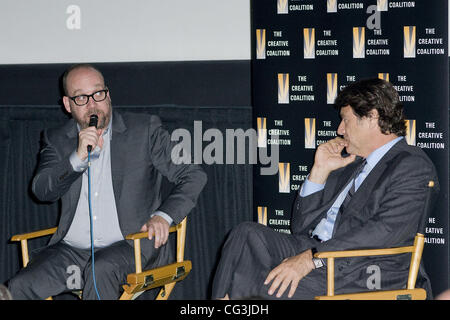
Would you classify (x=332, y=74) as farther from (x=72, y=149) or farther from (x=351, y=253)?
(x=72, y=149)

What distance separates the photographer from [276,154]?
3641 millimetres

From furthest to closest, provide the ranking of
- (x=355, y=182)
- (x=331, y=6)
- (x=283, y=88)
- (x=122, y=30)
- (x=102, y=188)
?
(x=122, y=30) → (x=283, y=88) → (x=331, y=6) → (x=102, y=188) → (x=355, y=182)

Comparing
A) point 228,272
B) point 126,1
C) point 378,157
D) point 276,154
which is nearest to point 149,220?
point 228,272

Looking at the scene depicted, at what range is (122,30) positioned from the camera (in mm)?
4258

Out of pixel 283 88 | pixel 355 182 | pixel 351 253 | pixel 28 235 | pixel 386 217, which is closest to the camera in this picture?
pixel 351 253

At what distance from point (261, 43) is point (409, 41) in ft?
2.67

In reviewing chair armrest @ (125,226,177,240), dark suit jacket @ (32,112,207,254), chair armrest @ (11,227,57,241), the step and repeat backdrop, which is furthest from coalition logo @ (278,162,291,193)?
chair armrest @ (11,227,57,241)

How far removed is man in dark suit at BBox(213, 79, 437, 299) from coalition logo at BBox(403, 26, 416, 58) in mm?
396

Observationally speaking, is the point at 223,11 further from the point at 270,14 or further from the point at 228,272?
the point at 228,272

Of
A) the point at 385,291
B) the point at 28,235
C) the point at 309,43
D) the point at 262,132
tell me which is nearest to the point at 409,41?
the point at 309,43

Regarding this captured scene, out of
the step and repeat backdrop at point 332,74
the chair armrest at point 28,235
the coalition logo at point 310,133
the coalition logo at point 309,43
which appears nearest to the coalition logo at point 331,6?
the step and repeat backdrop at point 332,74

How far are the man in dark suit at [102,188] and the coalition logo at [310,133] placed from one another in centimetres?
66

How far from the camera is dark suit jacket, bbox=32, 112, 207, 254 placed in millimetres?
3275
